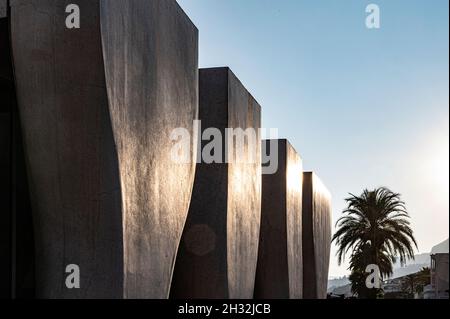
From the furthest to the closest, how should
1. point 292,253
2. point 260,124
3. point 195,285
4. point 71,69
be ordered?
point 292,253 → point 260,124 → point 195,285 → point 71,69

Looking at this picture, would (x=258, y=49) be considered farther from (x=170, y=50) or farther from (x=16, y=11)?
(x=16, y=11)

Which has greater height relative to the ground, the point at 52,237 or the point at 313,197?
the point at 313,197

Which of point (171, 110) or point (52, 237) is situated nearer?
point (52, 237)

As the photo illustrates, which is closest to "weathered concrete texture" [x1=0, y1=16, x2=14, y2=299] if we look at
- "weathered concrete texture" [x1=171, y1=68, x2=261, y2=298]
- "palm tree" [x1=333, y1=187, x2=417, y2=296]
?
"weathered concrete texture" [x1=171, y1=68, x2=261, y2=298]

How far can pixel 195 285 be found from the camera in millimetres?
9016

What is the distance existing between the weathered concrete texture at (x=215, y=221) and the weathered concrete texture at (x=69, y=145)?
12.5 feet

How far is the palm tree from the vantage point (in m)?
29.1

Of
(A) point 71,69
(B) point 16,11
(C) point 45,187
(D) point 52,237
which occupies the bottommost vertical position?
(D) point 52,237

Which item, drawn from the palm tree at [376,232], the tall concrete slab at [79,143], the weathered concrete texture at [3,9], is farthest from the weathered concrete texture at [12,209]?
the palm tree at [376,232]

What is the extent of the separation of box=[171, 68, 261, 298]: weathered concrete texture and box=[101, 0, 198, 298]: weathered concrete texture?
1.52 m

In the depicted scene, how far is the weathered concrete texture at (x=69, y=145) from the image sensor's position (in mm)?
5191


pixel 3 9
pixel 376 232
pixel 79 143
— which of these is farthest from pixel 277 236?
pixel 376 232

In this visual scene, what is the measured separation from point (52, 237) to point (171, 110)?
2204 mm
